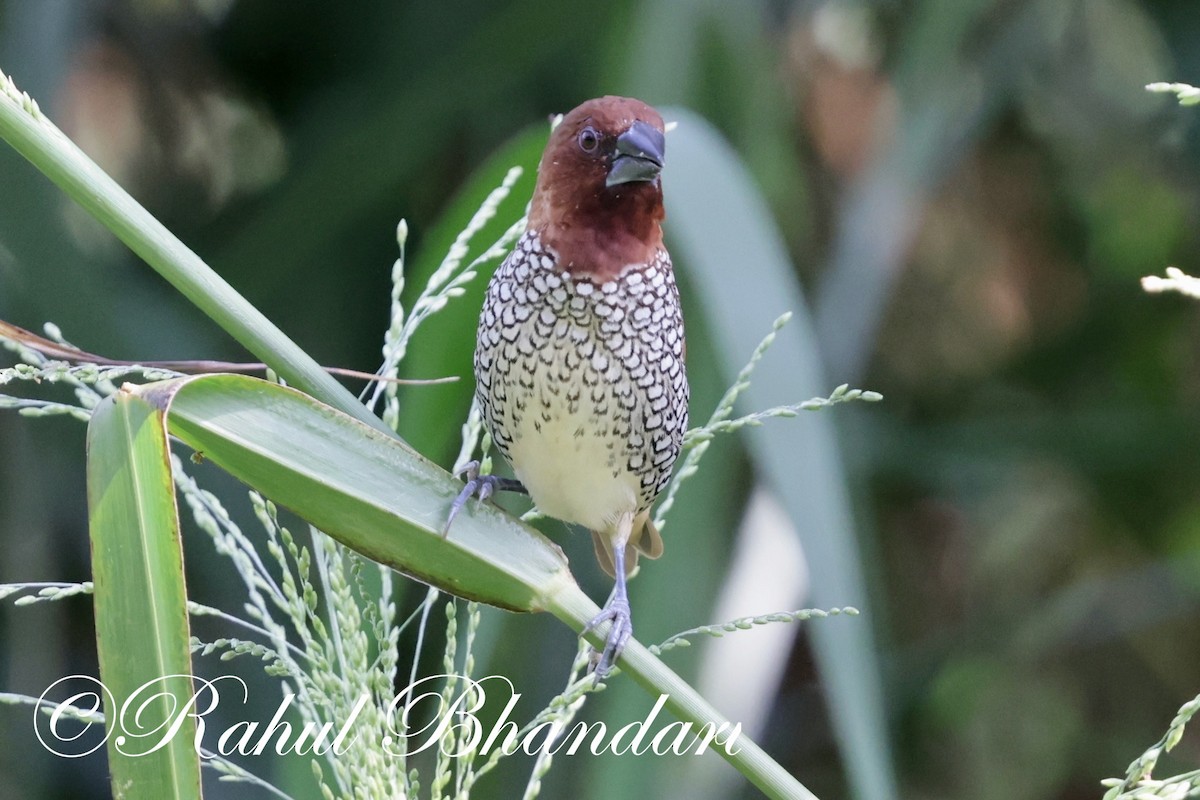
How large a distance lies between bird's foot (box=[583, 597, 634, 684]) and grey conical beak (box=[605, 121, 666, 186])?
42 centimetres

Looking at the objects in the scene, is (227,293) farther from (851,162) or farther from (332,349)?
(851,162)

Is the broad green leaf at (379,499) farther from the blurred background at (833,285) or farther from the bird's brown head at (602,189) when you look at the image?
the blurred background at (833,285)

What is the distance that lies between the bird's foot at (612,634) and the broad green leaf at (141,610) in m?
0.34

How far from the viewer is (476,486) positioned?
1.20m

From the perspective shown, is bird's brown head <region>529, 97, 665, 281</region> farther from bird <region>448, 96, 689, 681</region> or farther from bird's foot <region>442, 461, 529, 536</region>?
bird's foot <region>442, 461, 529, 536</region>

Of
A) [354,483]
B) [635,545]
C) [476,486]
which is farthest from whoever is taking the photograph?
[635,545]

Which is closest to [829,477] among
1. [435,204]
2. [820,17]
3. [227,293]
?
[227,293]

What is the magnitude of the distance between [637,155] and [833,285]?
1.48 meters

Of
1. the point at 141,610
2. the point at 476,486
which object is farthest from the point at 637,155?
the point at 141,610

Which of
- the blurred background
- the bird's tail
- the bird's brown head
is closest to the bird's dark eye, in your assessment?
the bird's brown head

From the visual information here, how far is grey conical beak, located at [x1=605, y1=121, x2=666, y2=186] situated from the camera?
123 cm

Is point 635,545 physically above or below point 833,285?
below

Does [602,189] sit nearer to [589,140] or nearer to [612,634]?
[589,140]

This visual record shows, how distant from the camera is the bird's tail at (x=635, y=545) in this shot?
69.5 inches
